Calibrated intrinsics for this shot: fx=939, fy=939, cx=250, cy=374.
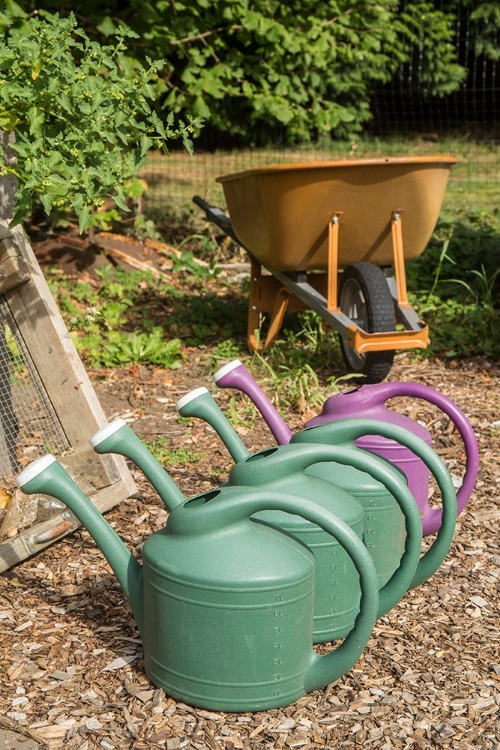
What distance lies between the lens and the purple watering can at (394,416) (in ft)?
8.38

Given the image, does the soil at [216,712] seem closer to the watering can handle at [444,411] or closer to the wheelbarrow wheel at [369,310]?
the watering can handle at [444,411]

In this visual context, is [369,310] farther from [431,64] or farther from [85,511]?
[431,64]

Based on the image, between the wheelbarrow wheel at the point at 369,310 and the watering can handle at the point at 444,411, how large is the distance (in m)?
1.49

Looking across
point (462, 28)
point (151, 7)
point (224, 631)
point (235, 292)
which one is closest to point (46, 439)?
point (224, 631)

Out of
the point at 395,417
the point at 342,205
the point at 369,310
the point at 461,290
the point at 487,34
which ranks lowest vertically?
the point at 461,290

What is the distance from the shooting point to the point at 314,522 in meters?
1.86

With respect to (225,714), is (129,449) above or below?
above

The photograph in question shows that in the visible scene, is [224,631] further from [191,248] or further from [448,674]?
[191,248]

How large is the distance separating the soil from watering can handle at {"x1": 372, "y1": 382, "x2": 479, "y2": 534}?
174 millimetres

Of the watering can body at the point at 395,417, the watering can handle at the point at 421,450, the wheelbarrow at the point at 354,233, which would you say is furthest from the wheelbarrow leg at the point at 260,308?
the watering can handle at the point at 421,450

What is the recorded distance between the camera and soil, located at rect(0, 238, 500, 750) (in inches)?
76.8

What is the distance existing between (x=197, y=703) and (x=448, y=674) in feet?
1.99

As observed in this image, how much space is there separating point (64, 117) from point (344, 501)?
1470mm

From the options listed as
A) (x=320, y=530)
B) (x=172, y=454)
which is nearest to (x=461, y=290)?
(x=172, y=454)
